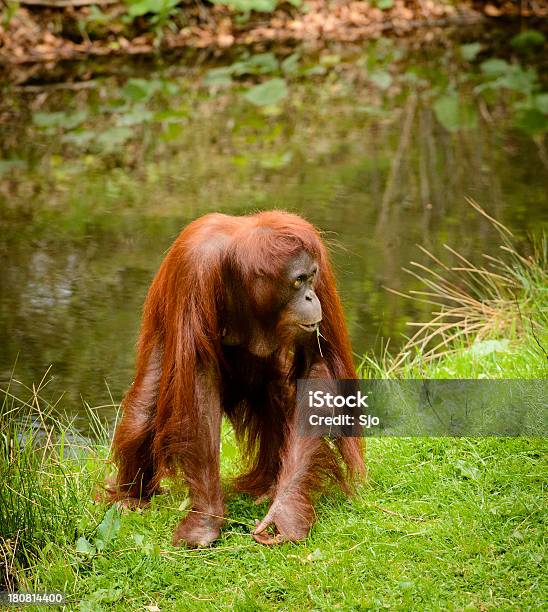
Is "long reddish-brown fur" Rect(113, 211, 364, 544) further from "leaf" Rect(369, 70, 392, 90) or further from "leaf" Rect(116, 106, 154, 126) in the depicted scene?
"leaf" Rect(369, 70, 392, 90)

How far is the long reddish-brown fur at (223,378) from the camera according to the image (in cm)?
325

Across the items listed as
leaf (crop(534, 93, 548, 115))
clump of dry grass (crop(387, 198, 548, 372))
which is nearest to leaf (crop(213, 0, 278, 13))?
leaf (crop(534, 93, 548, 115))

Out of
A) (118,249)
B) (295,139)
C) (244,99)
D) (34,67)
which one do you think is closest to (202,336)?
(118,249)

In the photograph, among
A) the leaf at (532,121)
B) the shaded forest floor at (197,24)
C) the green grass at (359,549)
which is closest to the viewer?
the green grass at (359,549)

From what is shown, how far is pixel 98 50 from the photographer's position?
1264 centimetres

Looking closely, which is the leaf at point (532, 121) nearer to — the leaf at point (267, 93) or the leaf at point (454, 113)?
the leaf at point (454, 113)

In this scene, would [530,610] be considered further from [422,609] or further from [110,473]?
[110,473]

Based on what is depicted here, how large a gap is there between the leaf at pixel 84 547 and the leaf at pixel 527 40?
10.7 metres

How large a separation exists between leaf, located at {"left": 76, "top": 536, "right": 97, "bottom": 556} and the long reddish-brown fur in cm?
27

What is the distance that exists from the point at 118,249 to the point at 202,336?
3.66 metres

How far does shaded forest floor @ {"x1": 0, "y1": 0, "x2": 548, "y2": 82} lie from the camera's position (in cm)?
1241

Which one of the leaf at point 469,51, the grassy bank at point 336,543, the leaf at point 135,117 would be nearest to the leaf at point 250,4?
the leaf at point 469,51

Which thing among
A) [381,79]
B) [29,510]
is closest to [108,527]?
[29,510]

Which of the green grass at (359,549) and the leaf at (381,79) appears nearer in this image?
the green grass at (359,549)
